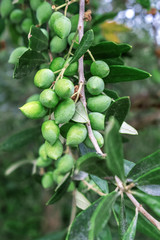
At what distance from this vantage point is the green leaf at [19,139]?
1.47 metres

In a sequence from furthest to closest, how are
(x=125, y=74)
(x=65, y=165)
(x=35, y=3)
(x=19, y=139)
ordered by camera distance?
(x=19, y=139) < (x=35, y=3) < (x=65, y=165) < (x=125, y=74)

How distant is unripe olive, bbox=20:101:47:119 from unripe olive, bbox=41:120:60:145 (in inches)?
1.9

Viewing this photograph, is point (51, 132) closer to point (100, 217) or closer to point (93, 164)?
point (93, 164)

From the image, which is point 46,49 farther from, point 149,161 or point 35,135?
point 35,135

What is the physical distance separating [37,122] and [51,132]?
1846 millimetres

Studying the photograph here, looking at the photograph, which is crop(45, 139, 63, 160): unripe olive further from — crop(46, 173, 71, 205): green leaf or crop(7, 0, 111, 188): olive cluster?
crop(46, 173, 71, 205): green leaf

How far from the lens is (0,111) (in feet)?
11.3

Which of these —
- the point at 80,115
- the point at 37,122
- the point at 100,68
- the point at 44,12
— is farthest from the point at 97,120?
the point at 37,122

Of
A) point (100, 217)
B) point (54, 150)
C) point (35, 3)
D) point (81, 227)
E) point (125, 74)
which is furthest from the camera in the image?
point (35, 3)

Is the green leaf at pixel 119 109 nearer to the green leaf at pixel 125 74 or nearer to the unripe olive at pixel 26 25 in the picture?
the green leaf at pixel 125 74

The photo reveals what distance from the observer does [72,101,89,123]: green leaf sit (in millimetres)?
770

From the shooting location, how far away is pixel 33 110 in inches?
31.5

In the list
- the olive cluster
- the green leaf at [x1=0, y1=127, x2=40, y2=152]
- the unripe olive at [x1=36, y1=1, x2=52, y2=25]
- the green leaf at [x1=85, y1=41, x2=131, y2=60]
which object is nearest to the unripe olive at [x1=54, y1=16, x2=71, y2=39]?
the olive cluster

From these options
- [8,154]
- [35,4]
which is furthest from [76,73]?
[8,154]
